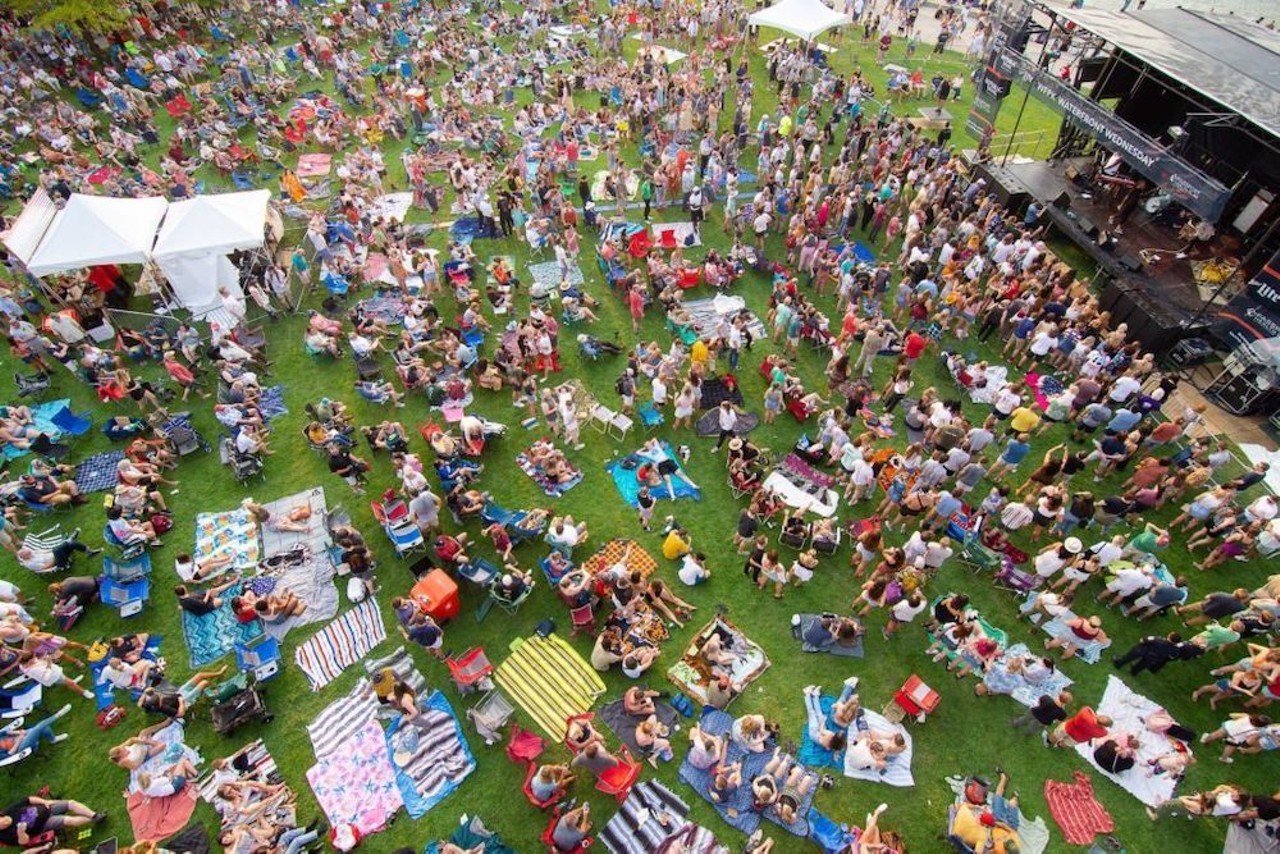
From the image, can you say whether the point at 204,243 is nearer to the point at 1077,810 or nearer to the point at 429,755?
the point at 429,755

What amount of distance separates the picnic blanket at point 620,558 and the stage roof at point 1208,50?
57.0 feet

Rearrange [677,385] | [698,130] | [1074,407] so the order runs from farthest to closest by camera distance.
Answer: [698,130], [677,385], [1074,407]

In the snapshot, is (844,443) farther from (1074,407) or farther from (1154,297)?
(1154,297)

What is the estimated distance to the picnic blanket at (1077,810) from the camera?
991cm

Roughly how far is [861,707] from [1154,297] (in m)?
15.1

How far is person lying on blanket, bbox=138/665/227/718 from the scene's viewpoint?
10.6 m

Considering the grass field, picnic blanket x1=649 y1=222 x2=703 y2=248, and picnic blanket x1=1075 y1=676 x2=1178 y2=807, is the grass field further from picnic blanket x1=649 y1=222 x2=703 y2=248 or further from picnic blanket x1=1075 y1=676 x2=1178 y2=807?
picnic blanket x1=649 y1=222 x2=703 y2=248

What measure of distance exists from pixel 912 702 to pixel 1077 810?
268 centimetres

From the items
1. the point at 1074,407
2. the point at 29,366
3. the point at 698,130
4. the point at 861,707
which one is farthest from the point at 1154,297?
the point at 29,366

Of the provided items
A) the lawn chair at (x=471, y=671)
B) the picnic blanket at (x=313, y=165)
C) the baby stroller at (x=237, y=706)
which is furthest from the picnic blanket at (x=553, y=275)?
the baby stroller at (x=237, y=706)

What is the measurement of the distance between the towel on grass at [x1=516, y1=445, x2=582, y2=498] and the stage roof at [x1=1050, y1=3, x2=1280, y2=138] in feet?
58.8

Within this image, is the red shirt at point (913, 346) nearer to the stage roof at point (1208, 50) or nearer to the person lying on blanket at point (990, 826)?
the stage roof at point (1208, 50)

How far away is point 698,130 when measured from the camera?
27.1 metres

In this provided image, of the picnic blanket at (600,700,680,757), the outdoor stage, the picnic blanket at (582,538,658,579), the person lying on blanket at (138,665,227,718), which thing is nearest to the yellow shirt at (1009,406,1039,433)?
the outdoor stage
